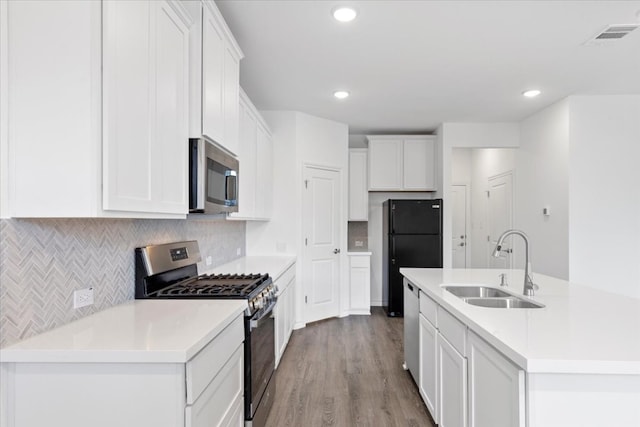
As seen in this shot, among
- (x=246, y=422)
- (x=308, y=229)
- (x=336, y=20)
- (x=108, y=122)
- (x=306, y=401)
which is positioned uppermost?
(x=336, y=20)

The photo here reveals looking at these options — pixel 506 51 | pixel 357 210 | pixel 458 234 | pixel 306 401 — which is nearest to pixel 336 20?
pixel 506 51

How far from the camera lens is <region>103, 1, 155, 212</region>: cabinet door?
113cm

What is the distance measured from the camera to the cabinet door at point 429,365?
212cm

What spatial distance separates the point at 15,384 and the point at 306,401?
6.16 ft

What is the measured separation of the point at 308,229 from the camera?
4438 mm

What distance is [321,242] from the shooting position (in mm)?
4594

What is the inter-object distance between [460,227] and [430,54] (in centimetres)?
421

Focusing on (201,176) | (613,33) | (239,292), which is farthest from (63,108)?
(613,33)

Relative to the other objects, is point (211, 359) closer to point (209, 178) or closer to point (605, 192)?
point (209, 178)

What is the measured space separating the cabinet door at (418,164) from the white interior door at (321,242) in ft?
3.67

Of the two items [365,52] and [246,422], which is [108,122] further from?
[365,52]

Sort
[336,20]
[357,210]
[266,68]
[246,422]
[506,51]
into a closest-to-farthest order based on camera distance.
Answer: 1. [246,422]
2. [336,20]
3. [506,51]
4. [266,68]
5. [357,210]

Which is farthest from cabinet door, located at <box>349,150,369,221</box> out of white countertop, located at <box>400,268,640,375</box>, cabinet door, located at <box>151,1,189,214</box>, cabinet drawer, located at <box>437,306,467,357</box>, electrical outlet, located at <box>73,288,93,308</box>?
electrical outlet, located at <box>73,288,93,308</box>

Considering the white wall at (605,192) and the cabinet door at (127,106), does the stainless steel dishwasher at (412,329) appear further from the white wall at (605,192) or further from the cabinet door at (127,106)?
the white wall at (605,192)
